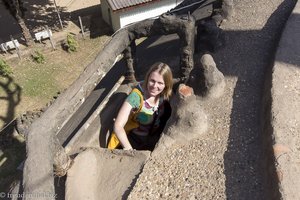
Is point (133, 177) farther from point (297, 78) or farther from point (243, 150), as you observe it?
point (297, 78)

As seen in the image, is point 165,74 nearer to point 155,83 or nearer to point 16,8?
point 155,83

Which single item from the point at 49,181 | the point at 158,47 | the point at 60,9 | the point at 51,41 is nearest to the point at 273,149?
the point at 49,181

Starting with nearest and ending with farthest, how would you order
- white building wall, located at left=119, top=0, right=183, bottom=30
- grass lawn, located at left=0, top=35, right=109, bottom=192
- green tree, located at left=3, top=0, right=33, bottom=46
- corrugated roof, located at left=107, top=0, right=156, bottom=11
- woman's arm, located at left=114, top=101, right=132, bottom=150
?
woman's arm, located at left=114, top=101, right=132, bottom=150 → grass lawn, located at left=0, top=35, right=109, bottom=192 → green tree, located at left=3, top=0, right=33, bottom=46 → corrugated roof, located at left=107, top=0, right=156, bottom=11 → white building wall, located at left=119, top=0, right=183, bottom=30

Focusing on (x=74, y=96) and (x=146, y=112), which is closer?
(x=74, y=96)

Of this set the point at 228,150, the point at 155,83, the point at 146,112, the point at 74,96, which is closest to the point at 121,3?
the point at 146,112

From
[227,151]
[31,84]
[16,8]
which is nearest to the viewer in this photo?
[227,151]

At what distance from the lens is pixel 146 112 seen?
5.25 m

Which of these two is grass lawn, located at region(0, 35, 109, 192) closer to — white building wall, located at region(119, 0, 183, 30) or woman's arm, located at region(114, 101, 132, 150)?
white building wall, located at region(119, 0, 183, 30)

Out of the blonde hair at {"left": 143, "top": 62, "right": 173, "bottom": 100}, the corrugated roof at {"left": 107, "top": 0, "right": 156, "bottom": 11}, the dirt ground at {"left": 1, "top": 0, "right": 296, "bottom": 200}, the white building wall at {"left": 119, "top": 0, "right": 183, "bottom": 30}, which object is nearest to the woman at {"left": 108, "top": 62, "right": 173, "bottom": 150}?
the blonde hair at {"left": 143, "top": 62, "right": 173, "bottom": 100}

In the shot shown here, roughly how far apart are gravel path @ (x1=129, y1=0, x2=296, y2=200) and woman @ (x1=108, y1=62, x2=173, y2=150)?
0.60 meters

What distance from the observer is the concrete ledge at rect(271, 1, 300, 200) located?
147 inches

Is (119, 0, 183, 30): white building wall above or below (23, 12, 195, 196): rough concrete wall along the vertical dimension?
below

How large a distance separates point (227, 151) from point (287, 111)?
940 mm

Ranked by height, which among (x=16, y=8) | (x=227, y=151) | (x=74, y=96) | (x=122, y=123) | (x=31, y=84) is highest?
(x=74, y=96)
